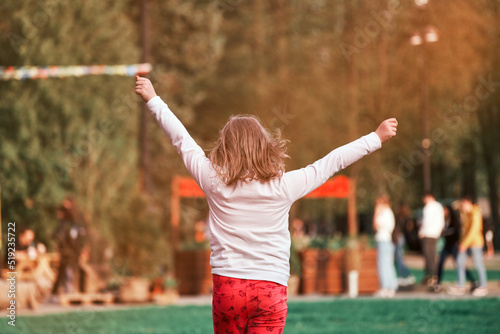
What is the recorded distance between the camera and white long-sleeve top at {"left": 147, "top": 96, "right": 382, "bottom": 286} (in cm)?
428

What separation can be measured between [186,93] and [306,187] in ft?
118

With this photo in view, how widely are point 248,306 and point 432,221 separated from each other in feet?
52.9

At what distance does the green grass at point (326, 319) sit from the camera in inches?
467

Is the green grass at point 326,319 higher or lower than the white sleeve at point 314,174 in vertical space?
lower

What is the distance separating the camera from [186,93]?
40094mm

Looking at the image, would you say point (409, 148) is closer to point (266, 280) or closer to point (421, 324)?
point (421, 324)

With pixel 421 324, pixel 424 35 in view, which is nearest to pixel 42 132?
pixel 424 35

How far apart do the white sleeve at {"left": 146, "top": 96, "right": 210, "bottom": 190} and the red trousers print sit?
1.65ft

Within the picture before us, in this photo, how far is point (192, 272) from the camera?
67.6ft

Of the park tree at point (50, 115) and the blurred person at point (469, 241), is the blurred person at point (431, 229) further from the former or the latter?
the park tree at point (50, 115)

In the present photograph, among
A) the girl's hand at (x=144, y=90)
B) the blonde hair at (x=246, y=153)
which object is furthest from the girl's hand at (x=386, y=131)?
the girl's hand at (x=144, y=90)

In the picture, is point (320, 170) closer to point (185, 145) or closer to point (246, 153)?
point (246, 153)

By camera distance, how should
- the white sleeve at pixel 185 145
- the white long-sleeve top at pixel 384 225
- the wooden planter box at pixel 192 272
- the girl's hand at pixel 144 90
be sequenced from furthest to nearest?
the wooden planter box at pixel 192 272 → the white long-sleeve top at pixel 384 225 → the girl's hand at pixel 144 90 → the white sleeve at pixel 185 145

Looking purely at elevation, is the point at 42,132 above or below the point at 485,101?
below
